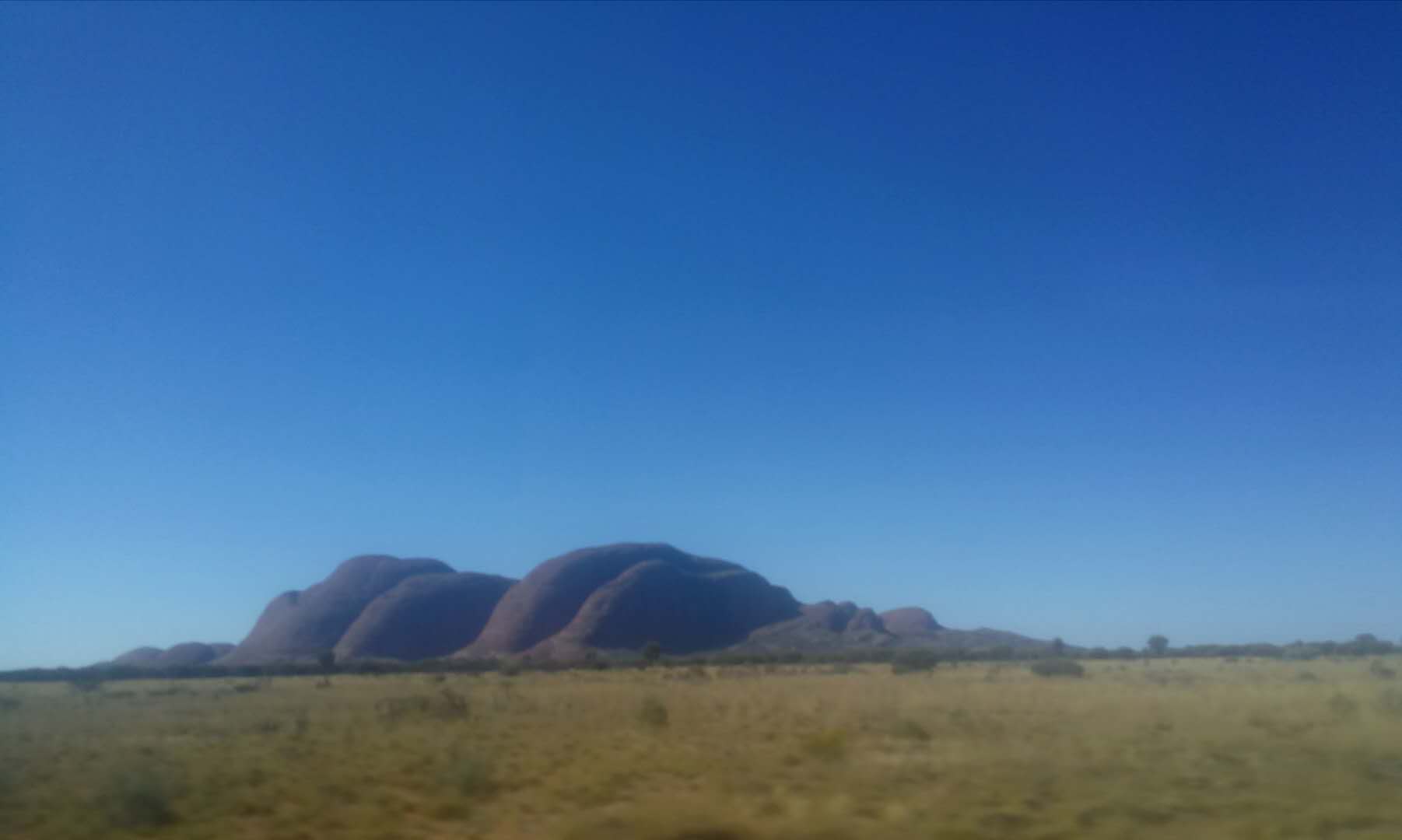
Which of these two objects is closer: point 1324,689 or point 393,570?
point 1324,689

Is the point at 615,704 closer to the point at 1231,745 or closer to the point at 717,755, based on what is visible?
the point at 717,755

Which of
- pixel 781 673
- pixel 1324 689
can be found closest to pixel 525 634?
pixel 781 673

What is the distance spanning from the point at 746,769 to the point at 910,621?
544 feet

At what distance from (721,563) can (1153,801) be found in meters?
156

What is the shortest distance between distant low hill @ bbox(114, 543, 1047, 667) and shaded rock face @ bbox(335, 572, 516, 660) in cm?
19

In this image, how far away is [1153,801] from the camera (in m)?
12.9

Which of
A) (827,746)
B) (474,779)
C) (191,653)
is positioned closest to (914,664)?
(827,746)

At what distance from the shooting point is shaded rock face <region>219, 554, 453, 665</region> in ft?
500

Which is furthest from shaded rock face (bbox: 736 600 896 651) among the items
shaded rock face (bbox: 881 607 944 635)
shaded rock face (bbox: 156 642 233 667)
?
shaded rock face (bbox: 156 642 233 667)

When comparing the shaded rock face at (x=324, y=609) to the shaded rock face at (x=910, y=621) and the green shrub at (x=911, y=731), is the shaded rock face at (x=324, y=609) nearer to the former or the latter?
the shaded rock face at (x=910, y=621)

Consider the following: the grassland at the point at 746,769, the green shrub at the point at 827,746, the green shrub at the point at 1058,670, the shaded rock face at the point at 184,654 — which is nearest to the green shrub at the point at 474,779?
the grassland at the point at 746,769

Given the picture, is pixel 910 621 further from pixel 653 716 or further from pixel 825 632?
pixel 653 716

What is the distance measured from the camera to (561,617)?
481 ft

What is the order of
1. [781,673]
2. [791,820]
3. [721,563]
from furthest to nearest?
[721,563], [781,673], [791,820]
